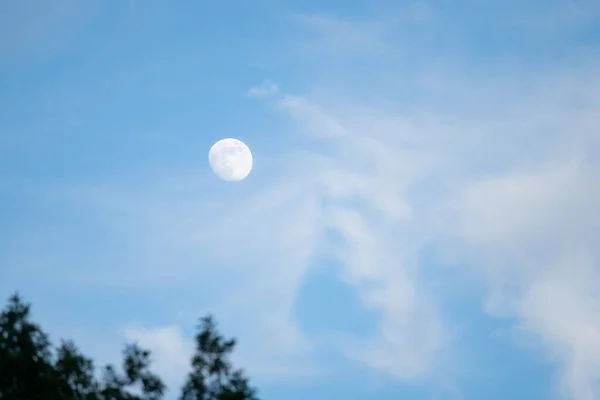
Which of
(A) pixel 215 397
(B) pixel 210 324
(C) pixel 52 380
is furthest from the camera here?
(B) pixel 210 324

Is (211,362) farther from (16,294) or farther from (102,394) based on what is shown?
(16,294)

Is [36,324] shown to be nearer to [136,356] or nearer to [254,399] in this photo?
[136,356]

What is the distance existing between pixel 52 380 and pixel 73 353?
4466 mm

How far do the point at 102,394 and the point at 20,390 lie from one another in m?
5.87

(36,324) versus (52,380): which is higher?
(36,324)

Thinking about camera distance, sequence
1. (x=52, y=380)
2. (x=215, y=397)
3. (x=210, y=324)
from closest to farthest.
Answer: (x=52, y=380) → (x=215, y=397) → (x=210, y=324)

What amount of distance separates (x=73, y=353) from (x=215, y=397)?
1191 centimetres

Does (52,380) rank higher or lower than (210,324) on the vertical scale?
lower

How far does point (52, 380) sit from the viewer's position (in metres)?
51.3

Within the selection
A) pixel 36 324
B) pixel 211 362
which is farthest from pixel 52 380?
pixel 211 362

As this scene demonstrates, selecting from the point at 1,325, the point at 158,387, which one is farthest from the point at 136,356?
the point at 1,325

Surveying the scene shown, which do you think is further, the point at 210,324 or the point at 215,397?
the point at 210,324

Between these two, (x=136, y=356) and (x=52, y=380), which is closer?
(x=52, y=380)

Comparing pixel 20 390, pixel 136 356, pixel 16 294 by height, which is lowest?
pixel 20 390
